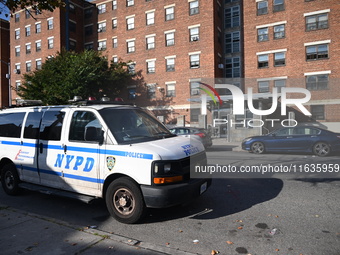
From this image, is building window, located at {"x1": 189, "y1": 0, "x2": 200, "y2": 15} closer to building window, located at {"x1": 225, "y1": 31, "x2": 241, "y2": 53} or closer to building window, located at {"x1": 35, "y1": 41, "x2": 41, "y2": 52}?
building window, located at {"x1": 225, "y1": 31, "x2": 241, "y2": 53}

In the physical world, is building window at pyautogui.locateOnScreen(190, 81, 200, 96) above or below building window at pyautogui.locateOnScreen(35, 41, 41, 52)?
below

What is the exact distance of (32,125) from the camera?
5.77m

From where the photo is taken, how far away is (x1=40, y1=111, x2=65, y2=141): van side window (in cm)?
520

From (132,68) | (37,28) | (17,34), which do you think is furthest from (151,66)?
(17,34)

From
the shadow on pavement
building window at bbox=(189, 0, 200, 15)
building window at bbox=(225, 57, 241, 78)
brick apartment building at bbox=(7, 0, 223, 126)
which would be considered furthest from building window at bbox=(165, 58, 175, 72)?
the shadow on pavement

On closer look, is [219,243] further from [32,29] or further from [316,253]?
[32,29]

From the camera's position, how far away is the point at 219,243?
365cm

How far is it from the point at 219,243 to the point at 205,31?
27.4 m

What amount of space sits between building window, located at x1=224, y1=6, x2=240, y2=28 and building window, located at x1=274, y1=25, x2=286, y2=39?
4.54m

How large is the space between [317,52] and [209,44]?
10.4 meters

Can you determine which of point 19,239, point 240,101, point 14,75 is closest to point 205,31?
point 240,101

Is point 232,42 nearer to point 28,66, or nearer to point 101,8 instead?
point 101,8

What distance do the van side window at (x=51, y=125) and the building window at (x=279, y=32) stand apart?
1065 inches

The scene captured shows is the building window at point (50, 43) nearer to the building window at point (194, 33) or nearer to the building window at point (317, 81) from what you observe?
the building window at point (194, 33)
